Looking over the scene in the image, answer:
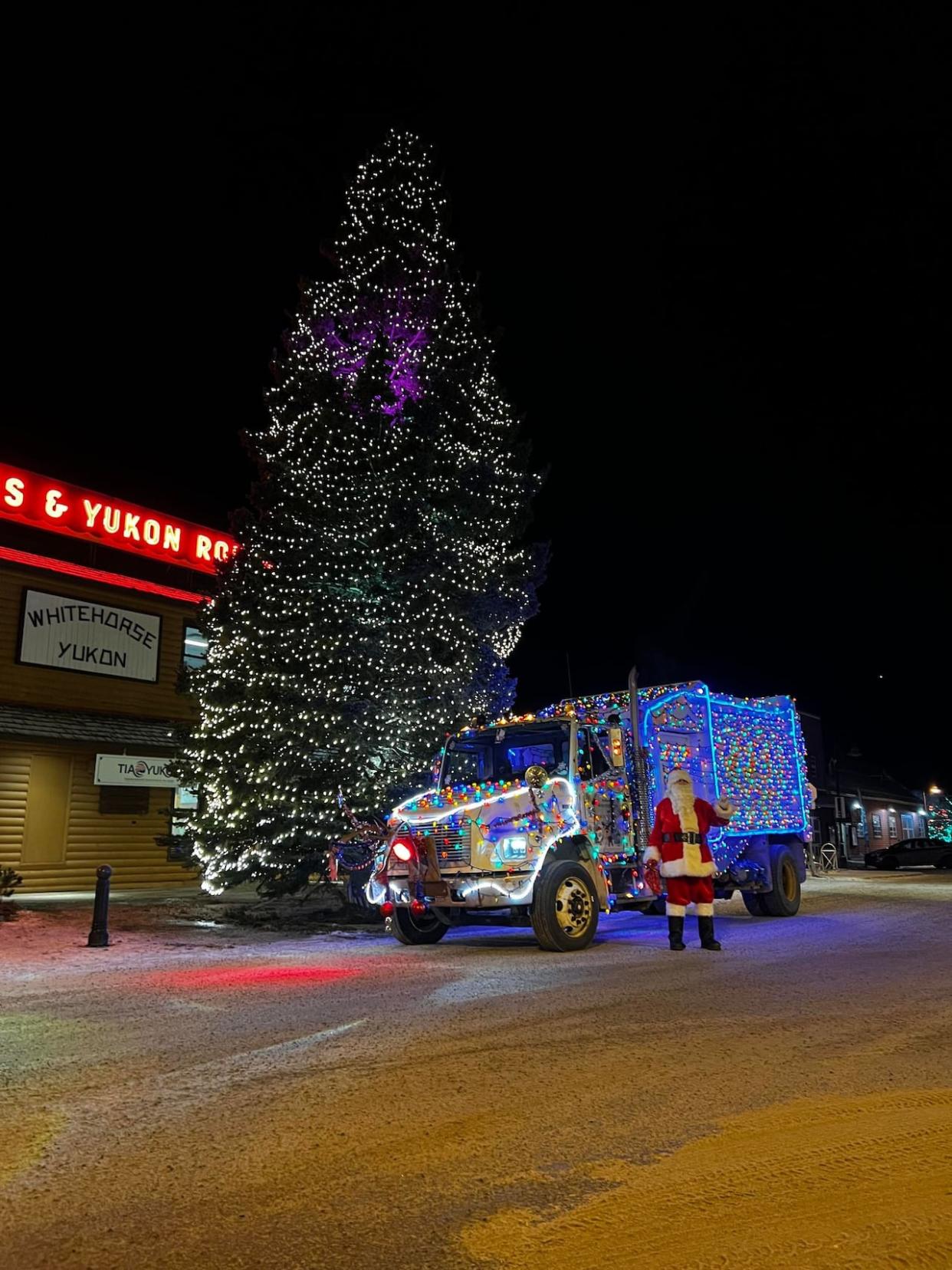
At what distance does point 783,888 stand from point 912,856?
914 inches

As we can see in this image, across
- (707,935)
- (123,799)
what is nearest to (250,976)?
(707,935)

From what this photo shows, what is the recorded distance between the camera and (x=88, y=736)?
61.7 feet

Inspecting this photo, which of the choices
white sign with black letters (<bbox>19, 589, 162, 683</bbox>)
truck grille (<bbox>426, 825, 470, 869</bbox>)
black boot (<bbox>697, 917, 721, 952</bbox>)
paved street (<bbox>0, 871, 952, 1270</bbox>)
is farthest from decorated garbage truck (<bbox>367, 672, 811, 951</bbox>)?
white sign with black letters (<bbox>19, 589, 162, 683</bbox>)

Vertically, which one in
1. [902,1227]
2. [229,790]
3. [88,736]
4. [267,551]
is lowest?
[902,1227]

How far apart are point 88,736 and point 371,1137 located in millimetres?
15946

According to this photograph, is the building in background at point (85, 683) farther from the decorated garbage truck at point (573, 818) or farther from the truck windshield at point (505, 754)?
A: the decorated garbage truck at point (573, 818)

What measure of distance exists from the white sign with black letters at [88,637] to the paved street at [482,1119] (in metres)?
11.5

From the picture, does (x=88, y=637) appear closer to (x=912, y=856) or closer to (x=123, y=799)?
(x=123, y=799)

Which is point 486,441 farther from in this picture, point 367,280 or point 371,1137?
point 371,1137

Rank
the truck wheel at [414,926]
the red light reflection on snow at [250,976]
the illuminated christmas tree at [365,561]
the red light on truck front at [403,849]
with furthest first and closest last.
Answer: the illuminated christmas tree at [365,561]
the truck wheel at [414,926]
the red light on truck front at [403,849]
the red light reflection on snow at [250,976]

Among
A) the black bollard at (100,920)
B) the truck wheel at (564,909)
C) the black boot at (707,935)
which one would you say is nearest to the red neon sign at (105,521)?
the black bollard at (100,920)

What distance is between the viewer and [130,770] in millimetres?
20078

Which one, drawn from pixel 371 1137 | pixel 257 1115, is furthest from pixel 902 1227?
pixel 257 1115

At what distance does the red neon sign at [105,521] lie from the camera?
19.6m
